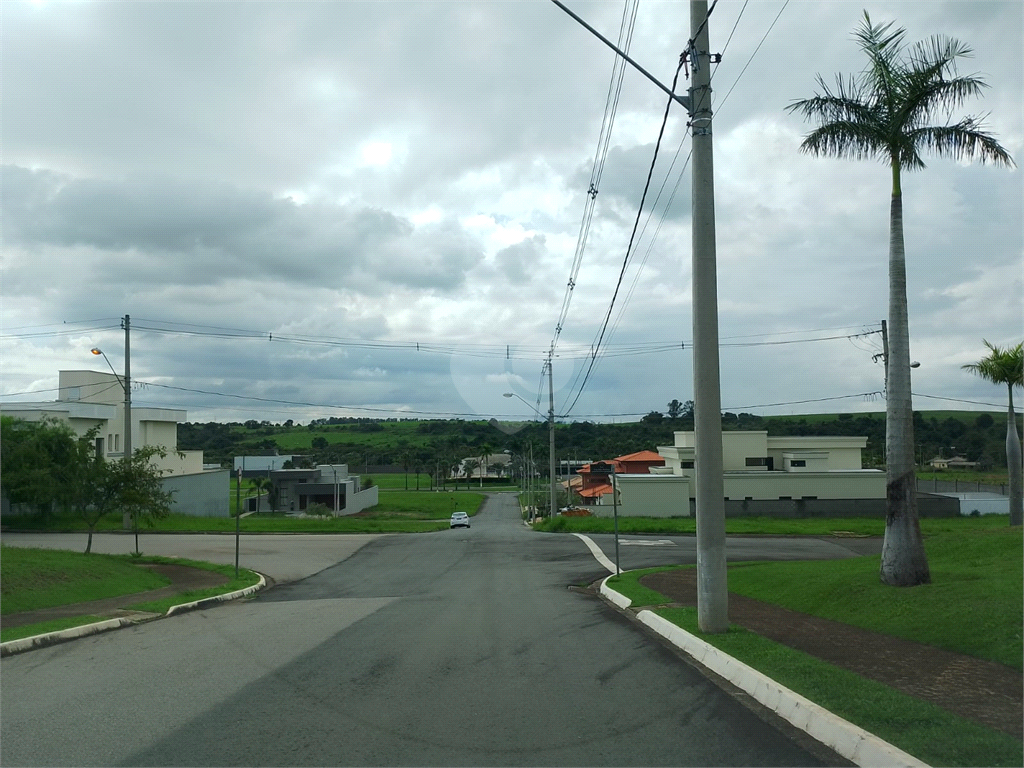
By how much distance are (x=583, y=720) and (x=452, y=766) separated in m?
1.55

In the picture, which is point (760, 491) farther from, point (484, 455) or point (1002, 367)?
point (484, 455)

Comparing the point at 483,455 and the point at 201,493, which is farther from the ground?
the point at 483,455

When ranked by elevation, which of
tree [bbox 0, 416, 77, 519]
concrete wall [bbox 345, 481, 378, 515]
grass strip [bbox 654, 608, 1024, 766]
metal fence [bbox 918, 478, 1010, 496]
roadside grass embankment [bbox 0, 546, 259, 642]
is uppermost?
tree [bbox 0, 416, 77, 519]

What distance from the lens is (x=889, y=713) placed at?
6.72m

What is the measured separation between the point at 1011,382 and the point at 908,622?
19970mm

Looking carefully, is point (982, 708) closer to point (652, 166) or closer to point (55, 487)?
point (652, 166)

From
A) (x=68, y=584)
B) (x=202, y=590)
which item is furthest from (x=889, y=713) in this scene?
(x=202, y=590)

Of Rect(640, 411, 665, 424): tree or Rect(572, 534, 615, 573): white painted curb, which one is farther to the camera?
Rect(640, 411, 665, 424): tree

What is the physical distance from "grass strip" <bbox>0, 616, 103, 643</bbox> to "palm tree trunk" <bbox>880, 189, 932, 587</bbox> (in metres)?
13.5

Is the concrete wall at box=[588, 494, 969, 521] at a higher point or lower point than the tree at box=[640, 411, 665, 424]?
lower

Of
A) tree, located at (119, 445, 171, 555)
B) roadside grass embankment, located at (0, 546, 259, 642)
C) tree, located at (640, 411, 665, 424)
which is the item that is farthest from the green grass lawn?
tree, located at (640, 411, 665, 424)

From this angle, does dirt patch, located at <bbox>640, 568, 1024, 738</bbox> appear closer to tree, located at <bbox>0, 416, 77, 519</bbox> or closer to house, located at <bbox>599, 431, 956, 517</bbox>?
tree, located at <bbox>0, 416, 77, 519</bbox>

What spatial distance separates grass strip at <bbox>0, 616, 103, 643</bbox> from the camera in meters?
12.7

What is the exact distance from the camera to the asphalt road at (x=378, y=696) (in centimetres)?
637
